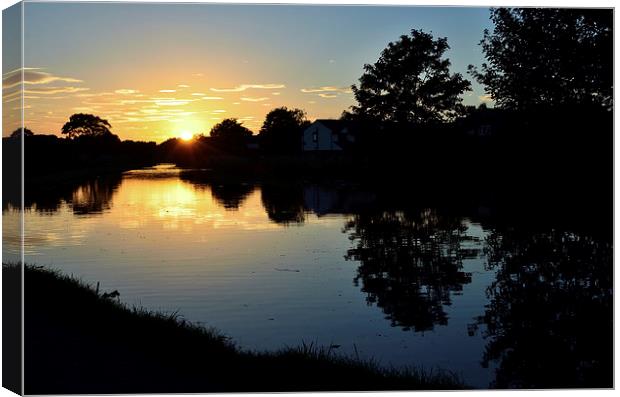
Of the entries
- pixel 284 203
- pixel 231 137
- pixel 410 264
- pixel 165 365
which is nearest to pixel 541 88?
pixel 410 264

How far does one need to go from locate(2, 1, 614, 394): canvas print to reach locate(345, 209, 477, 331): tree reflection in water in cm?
8

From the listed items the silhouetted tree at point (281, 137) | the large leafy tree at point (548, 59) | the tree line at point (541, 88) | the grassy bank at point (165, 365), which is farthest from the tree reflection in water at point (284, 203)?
the silhouetted tree at point (281, 137)

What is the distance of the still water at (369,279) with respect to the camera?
1130 cm

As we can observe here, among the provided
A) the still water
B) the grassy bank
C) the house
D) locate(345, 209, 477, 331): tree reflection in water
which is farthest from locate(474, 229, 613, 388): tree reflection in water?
the house

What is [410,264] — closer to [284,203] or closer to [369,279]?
[369,279]

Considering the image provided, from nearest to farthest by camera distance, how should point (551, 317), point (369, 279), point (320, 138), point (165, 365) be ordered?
point (165, 365) < point (551, 317) < point (369, 279) < point (320, 138)

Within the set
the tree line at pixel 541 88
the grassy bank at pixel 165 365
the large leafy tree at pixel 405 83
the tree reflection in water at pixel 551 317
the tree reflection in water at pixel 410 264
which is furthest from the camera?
the large leafy tree at pixel 405 83

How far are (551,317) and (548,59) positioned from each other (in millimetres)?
8614

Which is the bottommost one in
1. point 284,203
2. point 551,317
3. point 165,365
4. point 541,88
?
point 551,317

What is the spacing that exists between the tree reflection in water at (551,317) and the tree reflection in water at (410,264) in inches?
33.9

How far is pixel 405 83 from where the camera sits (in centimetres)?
4512

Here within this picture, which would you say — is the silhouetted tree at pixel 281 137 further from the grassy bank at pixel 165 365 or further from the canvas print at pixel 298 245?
the grassy bank at pixel 165 365

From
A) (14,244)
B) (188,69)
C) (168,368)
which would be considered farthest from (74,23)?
(168,368)

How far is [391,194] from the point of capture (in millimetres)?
40750
